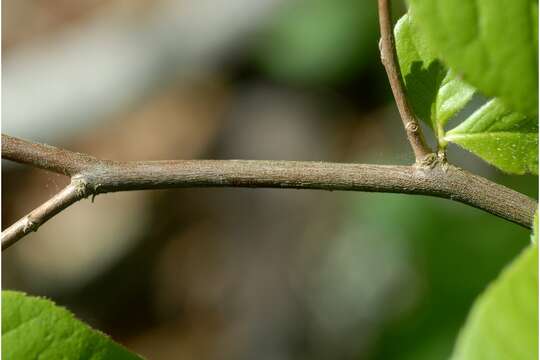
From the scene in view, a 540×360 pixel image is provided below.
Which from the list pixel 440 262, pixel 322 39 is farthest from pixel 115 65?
pixel 440 262

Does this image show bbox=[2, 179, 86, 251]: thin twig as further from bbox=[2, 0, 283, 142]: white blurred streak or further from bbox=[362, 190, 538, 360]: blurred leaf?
bbox=[2, 0, 283, 142]: white blurred streak

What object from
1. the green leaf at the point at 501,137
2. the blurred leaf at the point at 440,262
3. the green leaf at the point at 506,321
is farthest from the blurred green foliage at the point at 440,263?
the green leaf at the point at 506,321

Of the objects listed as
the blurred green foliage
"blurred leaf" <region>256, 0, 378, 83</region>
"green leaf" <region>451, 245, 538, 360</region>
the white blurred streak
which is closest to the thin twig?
"green leaf" <region>451, 245, 538, 360</region>

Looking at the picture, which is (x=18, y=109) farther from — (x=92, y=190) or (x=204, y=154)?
(x=92, y=190)

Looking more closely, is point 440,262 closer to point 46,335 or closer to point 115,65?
point 115,65

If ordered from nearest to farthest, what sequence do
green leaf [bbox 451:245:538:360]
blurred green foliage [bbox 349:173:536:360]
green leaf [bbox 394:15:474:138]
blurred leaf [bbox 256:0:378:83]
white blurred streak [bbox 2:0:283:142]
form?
green leaf [bbox 451:245:538:360] < green leaf [bbox 394:15:474:138] < blurred green foliage [bbox 349:173:536:360] < blurred leaf [bbox 256:0:378:83] < white blurred streak [bbox 2:0:283:142]
